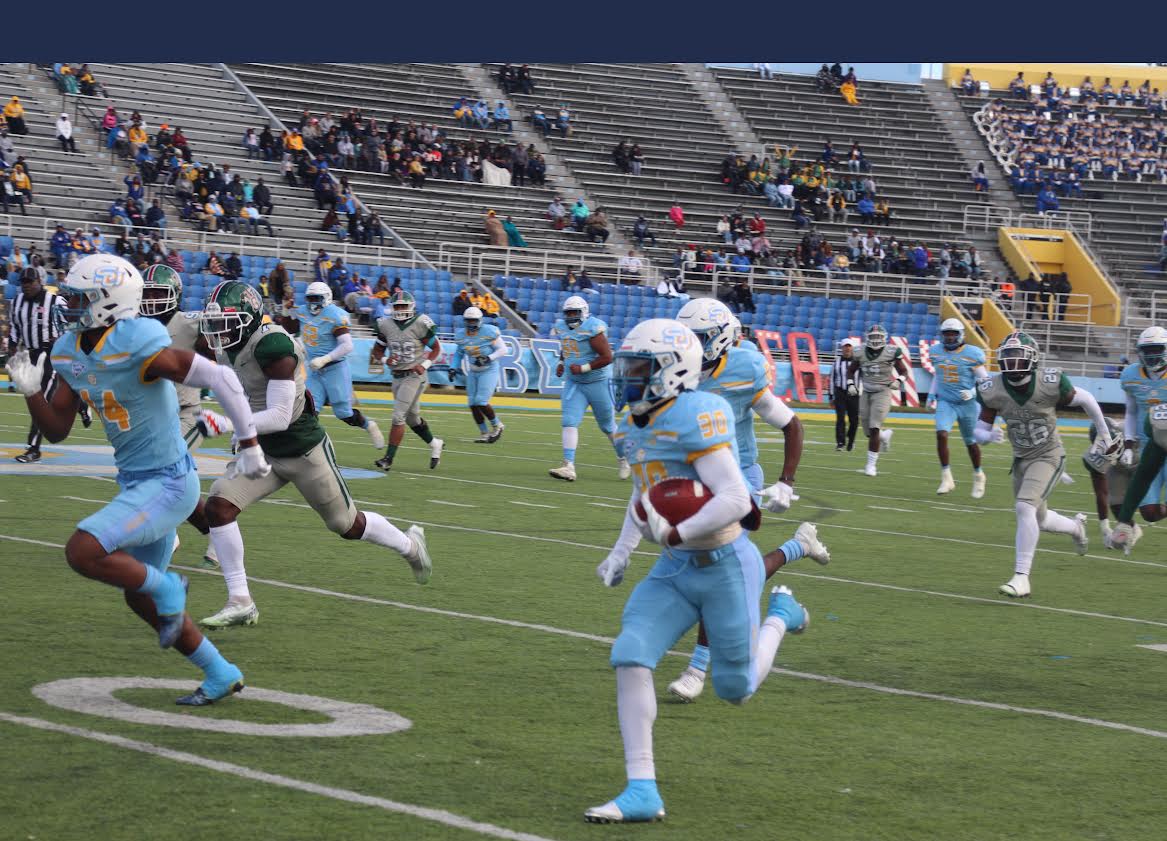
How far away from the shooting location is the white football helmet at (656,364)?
564 centimetres

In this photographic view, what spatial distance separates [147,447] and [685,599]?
7.75 feet

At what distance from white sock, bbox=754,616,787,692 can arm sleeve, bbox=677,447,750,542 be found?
2.02 ft

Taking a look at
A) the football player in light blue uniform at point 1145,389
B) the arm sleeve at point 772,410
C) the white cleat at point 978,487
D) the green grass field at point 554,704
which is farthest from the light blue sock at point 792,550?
the white cleat at point 978,487

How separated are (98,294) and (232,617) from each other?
2183 mm

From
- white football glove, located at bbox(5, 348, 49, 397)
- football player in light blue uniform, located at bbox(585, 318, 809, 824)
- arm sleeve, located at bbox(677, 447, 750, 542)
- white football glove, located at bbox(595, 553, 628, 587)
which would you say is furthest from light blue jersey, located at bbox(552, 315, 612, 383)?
arm sleeve, located at bbox(677, 447, 750, 542)

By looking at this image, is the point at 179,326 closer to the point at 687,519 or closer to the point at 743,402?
the point at 743,402

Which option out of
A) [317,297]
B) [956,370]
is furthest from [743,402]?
[956,370]

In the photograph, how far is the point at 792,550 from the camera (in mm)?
7871

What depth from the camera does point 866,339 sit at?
65.4 feet

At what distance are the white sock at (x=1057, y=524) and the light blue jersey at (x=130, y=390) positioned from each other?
22.0 ft

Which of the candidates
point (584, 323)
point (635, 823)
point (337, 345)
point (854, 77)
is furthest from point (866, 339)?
point (854, 77)

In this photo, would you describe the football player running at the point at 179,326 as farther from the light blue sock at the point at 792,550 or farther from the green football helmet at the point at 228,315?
the light blue sock at the point at 792,550

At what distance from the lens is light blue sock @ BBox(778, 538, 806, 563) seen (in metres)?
7.83

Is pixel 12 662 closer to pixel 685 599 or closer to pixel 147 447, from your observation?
pixel 147 447
